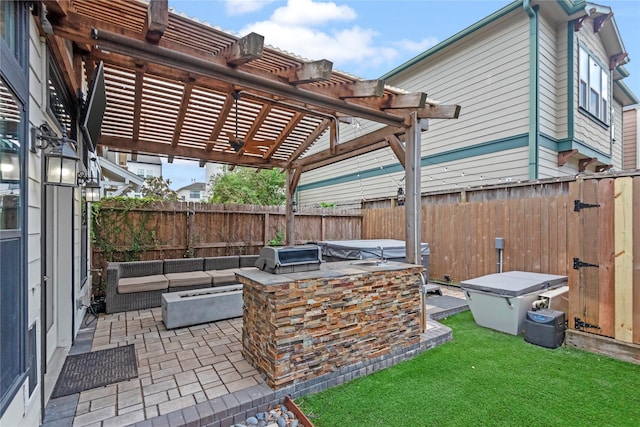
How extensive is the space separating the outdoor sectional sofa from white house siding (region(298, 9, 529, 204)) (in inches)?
221

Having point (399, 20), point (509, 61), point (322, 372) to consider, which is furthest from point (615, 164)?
point (322, 372)

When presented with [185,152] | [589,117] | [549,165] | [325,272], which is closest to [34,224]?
[325,272]

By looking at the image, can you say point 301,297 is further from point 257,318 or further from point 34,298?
point 34,298

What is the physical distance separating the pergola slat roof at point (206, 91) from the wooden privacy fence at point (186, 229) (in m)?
1.26

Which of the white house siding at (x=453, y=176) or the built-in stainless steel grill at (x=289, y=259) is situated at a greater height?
the white house siding at (x=453, y=176)

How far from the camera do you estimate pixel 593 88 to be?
738cm

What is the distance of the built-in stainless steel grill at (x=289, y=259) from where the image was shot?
3.01 m

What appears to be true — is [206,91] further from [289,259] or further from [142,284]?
[142,284]

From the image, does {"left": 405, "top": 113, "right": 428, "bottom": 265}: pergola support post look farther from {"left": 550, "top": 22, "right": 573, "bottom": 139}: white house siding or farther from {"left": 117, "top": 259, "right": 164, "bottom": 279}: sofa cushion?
{"left": 550, "top": 22, "right": 573, "bottom": 139}: white house siding

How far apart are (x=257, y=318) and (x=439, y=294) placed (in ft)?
13.9

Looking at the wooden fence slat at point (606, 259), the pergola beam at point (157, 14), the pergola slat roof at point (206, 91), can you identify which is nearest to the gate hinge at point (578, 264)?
the wooden fence slat at point (606, 259)

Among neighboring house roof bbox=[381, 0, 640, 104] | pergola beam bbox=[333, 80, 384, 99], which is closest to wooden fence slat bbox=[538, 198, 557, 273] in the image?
pergola beam bbox=[333, 80, 384, 99]

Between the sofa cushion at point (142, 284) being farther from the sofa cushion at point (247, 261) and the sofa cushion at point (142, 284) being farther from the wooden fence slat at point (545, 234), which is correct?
the wooden fence slat at point (545, 234)

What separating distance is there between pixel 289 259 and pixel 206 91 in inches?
113
